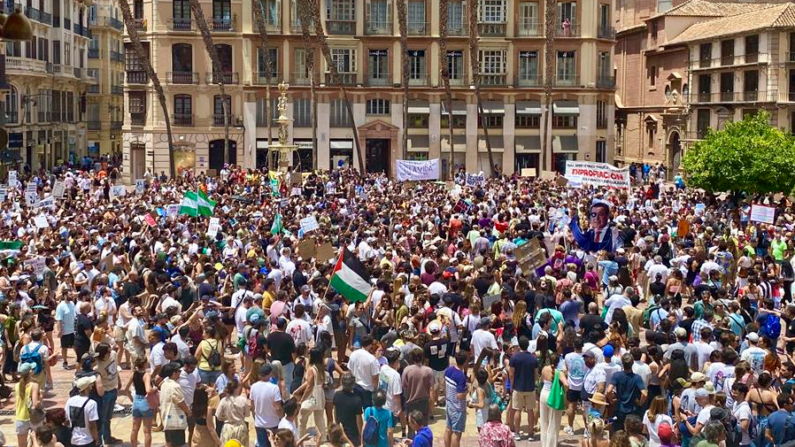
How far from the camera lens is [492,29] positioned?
195 ft

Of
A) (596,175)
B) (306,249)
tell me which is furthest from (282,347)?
(596,175)

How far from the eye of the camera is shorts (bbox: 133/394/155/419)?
1237 centimetres

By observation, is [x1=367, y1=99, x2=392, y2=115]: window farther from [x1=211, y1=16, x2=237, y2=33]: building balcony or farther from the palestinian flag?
the palestinian flag

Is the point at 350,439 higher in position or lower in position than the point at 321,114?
lower

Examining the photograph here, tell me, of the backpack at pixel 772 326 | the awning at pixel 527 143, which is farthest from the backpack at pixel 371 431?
the awning at pixel 527 143

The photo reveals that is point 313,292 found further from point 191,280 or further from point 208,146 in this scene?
point 208,146

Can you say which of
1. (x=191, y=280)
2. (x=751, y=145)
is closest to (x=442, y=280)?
(x=191, y=280)

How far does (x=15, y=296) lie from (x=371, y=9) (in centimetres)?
4486

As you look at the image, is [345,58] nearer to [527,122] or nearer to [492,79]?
[492,79]

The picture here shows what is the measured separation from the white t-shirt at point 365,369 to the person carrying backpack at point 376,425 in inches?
45.9

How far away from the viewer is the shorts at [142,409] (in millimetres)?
12373

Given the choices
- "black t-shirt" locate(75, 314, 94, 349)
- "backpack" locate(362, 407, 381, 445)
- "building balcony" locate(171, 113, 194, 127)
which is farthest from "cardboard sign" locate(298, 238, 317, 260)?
"building balcony" locate(171, 113, 194, 127)

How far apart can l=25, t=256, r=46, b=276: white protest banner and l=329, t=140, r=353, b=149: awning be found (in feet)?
133

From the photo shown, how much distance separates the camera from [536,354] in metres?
13.2
